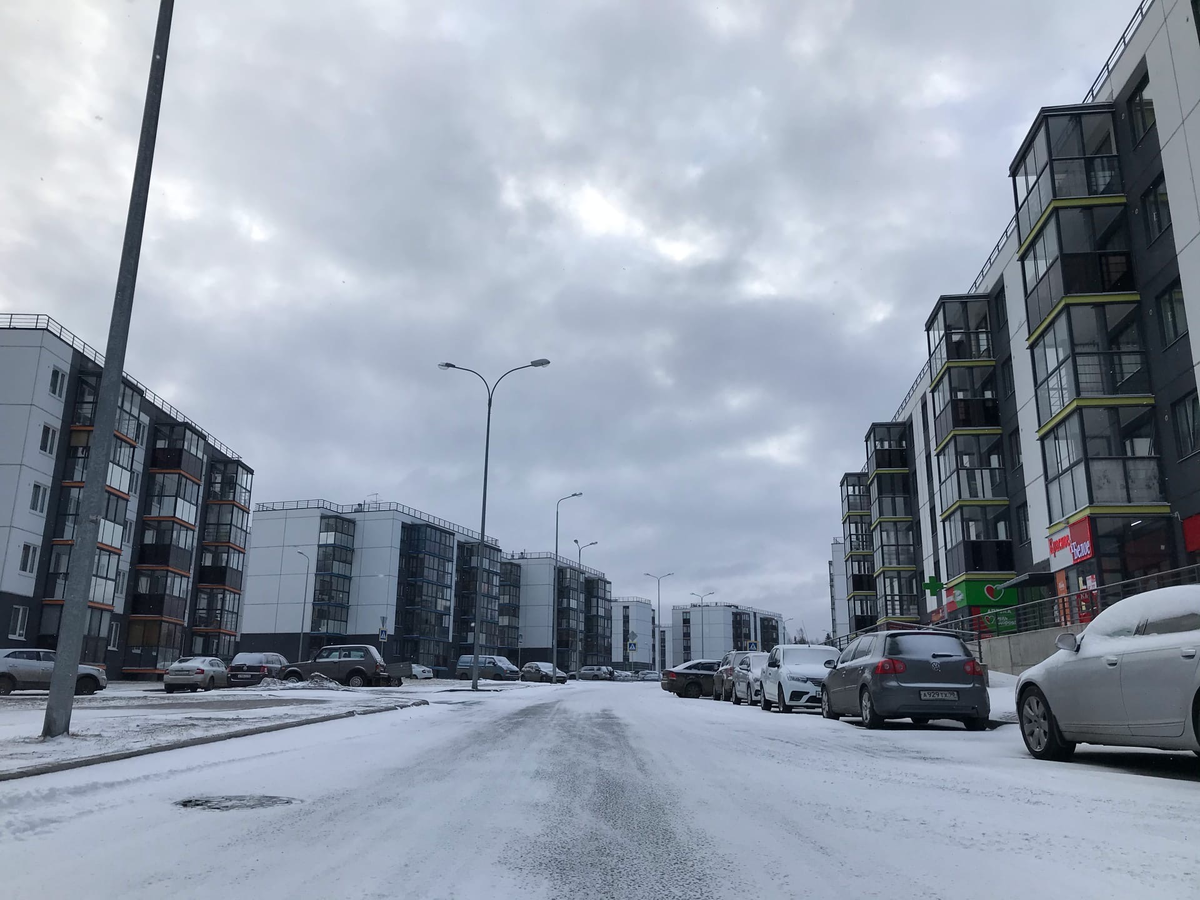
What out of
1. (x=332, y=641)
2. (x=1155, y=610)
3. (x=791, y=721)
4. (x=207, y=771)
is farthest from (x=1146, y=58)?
(x=332, y=641)

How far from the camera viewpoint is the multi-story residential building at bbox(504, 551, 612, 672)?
12569 centimetres

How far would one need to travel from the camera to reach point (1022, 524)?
118 ft

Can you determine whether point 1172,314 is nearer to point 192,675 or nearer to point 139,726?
point 139,726

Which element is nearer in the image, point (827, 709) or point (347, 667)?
point (827, 709)

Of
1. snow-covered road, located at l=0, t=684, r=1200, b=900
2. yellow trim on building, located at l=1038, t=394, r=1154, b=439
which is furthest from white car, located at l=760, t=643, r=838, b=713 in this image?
yellow trim on building, located at l=1038, t=394, r=1154, b=439

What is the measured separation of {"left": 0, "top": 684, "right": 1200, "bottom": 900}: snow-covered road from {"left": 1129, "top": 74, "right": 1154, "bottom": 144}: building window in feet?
71.9

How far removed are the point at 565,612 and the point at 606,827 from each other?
130m

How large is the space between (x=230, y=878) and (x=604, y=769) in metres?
4.62

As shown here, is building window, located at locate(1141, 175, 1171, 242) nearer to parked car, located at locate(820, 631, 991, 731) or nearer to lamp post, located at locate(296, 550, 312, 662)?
parked car, located at locate(820, 631, 991, 731)

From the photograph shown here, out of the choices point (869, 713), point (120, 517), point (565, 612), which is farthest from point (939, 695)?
point (565, 612)

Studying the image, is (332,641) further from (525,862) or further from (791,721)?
(525,862)

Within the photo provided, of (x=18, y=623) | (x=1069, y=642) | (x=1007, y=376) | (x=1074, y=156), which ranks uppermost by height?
(x=1074, y=156)

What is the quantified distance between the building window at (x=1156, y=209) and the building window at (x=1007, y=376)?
40.7ft

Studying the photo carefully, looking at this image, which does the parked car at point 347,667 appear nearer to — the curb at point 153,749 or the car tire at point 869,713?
the curb at point 153,749
